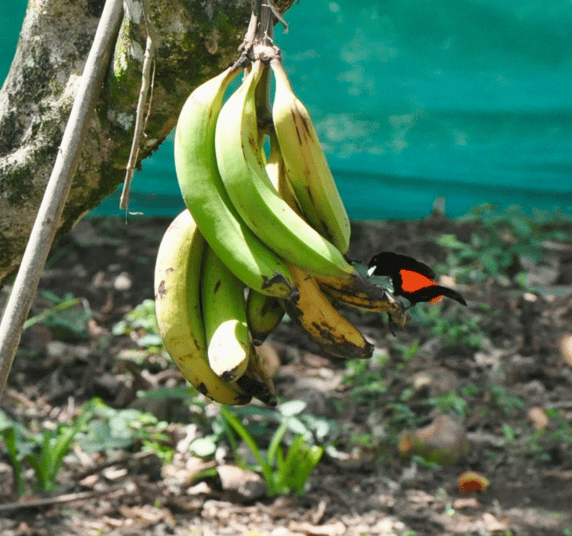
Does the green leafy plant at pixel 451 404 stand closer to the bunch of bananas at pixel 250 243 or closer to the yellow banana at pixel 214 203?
the bunch of bananas at pixel 250 243

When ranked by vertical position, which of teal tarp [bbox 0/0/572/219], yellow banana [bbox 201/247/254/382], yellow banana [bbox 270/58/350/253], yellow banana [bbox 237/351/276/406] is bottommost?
yellow banana [bbox 237/351/276/406]

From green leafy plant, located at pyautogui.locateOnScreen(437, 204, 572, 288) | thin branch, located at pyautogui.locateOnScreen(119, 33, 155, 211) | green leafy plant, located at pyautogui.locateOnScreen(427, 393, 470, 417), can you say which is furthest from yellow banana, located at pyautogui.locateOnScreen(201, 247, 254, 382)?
green leafy plant, located at pyautogui.locateOnScreen(437, 204, 572, 288)

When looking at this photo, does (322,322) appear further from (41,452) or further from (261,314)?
(41,452)

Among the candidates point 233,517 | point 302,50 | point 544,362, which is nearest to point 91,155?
point 302,50

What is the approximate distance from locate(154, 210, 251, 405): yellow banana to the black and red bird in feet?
0.77

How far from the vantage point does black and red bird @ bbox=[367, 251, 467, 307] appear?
0.94m

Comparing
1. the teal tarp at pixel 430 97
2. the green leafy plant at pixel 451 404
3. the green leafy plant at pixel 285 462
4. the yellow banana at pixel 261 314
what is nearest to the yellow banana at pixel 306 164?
the yellow banana at pixel 261 314

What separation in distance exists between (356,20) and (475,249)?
1.82m

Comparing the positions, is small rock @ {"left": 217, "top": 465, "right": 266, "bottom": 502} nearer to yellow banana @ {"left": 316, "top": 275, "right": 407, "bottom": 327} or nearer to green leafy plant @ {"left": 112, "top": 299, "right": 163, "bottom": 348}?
green leafy plant @ {"left": 112, "top": 299, "right": 163, "bottom": 348}

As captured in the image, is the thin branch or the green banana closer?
the green banana

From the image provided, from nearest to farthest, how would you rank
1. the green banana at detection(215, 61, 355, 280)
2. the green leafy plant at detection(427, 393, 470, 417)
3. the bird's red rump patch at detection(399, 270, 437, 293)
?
1. the green banana at detection(215, 61, 355, 280)
2. the bird's red rump patch at detection(399, 270, 437, 293)
3. the green leafy plant at detection(427, 393, 470, 417)

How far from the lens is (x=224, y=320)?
80 cm

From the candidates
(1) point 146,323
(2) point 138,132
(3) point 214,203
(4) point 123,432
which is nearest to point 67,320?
(1) point 146,323

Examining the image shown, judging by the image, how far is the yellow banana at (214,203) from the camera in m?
0.74
